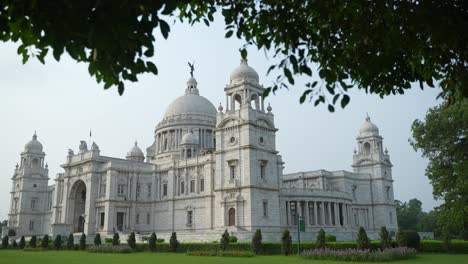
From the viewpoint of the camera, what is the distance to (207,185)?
54688 millimetres

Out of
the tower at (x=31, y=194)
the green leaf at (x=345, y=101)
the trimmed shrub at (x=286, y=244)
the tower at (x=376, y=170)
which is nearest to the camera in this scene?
the green leaf at (x=345, y=101)

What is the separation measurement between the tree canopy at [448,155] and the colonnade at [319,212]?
76.1 feet

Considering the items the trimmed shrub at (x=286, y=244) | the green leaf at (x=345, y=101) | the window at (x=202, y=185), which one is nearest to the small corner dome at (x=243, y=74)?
the window at (x=202, y=185)

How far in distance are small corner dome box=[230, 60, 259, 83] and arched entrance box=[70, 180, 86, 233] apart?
28.4 m

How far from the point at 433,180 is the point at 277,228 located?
2004 centimetres

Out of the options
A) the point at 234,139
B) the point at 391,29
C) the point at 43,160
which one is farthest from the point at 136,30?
the point at 43,160

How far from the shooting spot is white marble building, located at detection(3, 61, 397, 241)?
48656 millimetres

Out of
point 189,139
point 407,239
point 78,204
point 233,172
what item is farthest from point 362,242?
point 78,204

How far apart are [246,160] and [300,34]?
122 ft

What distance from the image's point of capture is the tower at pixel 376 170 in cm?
6812

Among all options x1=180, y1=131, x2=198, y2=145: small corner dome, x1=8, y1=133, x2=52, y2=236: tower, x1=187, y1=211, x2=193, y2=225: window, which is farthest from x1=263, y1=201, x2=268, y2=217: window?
x1=8, y1=133, x2=52, y2=236: tower

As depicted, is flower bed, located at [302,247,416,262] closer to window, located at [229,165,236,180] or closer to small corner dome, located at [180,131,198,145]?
window, located at [229,165,236,180]

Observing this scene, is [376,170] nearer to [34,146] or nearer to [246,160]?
[246,160]

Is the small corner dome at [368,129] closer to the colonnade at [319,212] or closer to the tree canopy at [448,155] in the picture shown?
the colonnade at [319,212]
